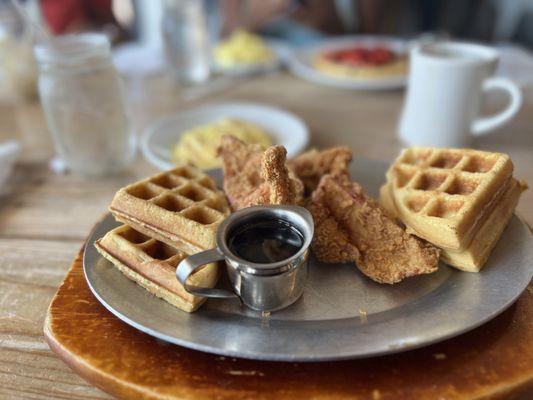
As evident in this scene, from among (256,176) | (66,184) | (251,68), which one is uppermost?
(256,176)

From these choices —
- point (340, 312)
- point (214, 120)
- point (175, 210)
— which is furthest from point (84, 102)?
point (340, 312)

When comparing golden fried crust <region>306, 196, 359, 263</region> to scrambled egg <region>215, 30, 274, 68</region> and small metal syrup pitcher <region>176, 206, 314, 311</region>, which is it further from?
scrambled egg <region>215, 30, 274, 68</region>

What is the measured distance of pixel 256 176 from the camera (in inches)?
42.6

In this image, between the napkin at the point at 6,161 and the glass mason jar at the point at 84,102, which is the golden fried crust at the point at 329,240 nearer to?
the glass mason jar at the point at 84,102

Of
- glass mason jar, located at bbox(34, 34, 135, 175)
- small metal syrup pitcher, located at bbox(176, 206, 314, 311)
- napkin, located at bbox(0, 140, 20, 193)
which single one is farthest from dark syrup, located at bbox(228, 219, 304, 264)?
napkin, located at bbox(0, 140, 20, 193)

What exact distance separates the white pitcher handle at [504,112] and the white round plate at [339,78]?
53cm

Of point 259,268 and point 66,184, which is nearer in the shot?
point 259,268

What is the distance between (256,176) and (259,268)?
36 centimetres

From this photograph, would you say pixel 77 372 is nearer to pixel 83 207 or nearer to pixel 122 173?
pixel 83 207

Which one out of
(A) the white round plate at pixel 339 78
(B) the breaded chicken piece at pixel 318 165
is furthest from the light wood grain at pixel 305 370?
(A) the white round plate at pixel 339 78

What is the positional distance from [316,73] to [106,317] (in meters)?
1.59

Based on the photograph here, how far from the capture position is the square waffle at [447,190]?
0.89m

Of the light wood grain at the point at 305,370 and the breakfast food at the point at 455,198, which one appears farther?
the breakfast food at the point at 455,198

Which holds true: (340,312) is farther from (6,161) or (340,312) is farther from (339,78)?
(339,78)
